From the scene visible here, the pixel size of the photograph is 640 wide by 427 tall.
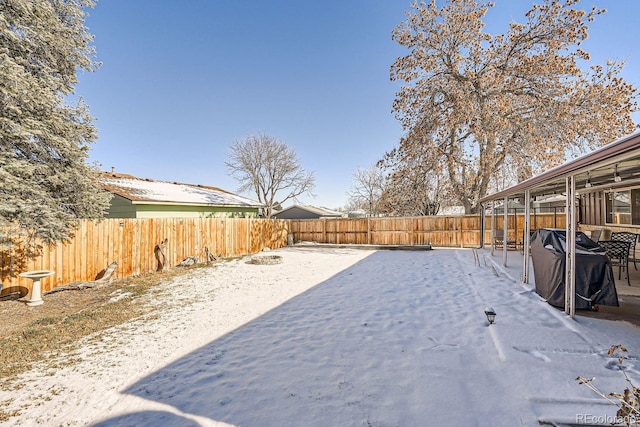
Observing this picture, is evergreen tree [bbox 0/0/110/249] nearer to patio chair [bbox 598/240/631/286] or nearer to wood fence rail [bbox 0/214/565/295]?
wood fence rail [bbox 0/214/565/295]

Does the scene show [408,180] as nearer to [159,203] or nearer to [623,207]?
[623,207]

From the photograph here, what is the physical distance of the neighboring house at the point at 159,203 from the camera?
37.9ft

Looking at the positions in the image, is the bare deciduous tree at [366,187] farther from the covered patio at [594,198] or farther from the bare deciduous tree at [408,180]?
the covered patio at [594,198]

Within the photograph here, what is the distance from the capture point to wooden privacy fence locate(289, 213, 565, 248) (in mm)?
13031

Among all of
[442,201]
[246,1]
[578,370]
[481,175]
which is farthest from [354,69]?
[578,370]

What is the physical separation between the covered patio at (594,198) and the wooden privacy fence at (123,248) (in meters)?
8.60

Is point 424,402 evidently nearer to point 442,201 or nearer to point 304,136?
point 442,201

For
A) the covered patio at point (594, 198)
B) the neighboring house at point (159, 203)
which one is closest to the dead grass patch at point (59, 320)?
the neighboring house at point (159, 203)

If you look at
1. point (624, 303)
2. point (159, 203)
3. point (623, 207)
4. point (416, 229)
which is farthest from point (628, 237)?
point (159, 203)

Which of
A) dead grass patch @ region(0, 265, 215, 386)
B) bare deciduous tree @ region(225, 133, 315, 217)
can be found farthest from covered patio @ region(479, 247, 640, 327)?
bare deciduous tree @ region(225, 133, 315, 217)

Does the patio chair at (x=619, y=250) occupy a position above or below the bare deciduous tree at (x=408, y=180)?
below

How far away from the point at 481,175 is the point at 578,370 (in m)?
12.6

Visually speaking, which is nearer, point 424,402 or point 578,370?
point 424,402

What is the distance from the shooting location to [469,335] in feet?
11.7
